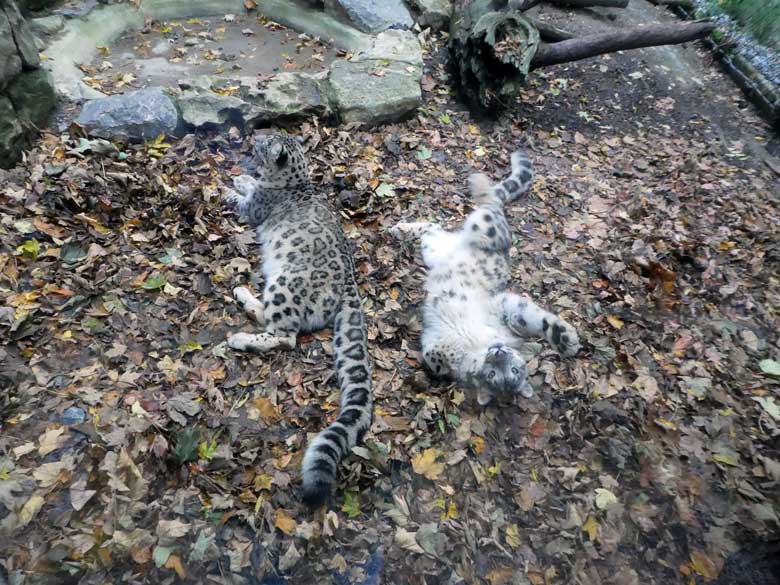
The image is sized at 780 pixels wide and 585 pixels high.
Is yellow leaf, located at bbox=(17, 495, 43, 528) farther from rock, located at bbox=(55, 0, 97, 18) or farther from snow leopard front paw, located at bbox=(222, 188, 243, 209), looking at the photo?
rock, located at bbox=(55, 0, 97, 18)

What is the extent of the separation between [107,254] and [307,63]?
4732 mm

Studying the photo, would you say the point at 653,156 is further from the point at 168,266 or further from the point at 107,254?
the point at 107,254


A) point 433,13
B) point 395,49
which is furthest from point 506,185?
point 433,13

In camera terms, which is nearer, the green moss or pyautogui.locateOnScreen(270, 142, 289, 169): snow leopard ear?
pyautogui.locateOnScreen(270, 142, 289, 169): snow leopard ear

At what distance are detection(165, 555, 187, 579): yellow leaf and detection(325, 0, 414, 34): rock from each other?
7.69 meters

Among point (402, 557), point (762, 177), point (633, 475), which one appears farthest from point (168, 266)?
point (762, 177)

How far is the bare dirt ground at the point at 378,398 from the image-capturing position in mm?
3312

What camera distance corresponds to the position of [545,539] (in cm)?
357

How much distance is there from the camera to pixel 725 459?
13.2 ft

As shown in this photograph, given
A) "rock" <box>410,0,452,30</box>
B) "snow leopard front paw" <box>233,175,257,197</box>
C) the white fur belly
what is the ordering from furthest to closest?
"rock" <box>410,0,452,30</box>, "snow leopard front paw" <box>233,175,257,197</box>, the white fur belly

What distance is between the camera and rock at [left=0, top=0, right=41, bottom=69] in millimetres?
5320

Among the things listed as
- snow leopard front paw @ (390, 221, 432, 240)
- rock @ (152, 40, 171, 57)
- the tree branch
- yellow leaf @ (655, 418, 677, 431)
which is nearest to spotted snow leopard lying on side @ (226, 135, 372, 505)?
snow leopard front paw @ (390, 221, 432, 240)

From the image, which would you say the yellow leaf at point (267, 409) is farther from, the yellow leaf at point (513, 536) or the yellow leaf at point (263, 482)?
the yellow leaf at point (513, 536)

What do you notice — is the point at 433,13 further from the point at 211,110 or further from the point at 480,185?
the point at 211,110
